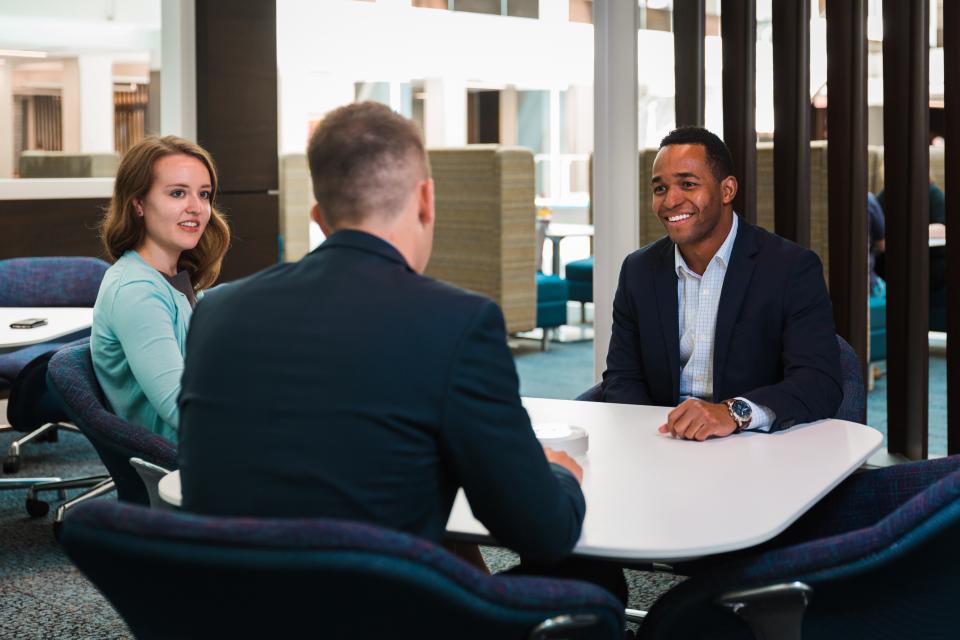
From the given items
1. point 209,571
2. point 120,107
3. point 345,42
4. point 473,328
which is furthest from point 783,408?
point 345,42

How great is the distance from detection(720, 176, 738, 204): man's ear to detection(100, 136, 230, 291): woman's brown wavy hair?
1.33 m

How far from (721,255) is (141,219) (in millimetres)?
1451

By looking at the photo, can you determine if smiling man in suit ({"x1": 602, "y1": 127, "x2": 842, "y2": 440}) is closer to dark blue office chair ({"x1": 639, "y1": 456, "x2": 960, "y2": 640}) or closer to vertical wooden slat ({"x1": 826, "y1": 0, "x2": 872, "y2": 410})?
dark blue office chair ({"x1": 639, "y1": 456, "x2": 960, "y2": 640})

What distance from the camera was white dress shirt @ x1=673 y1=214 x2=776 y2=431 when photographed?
298cm

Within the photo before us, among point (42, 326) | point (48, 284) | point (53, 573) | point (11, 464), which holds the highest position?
point (48, 284)

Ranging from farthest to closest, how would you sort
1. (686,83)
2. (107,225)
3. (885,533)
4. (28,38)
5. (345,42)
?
(345,42) < (28,38) < (686,83) < (107,225) < (885,533)

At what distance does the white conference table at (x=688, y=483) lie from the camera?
1.68m

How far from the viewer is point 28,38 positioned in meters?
5.49

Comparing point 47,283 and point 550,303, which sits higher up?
point 47,283

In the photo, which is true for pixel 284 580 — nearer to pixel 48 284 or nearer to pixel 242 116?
pixel 48 284

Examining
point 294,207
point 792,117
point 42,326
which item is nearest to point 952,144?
point 792,117

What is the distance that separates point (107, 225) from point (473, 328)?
1857mm

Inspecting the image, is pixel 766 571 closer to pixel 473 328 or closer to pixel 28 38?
pixel 473 328

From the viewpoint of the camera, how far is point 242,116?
18.6ft
